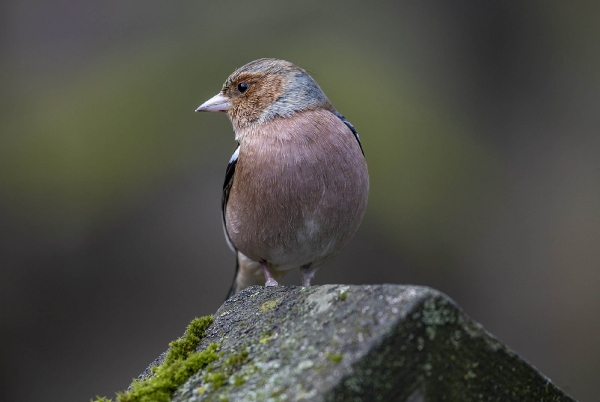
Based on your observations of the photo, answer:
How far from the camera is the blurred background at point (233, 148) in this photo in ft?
25.1

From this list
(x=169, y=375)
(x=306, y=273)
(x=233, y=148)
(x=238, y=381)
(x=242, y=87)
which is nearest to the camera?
(x=238, y=381)

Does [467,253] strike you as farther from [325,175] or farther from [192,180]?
[325,175]

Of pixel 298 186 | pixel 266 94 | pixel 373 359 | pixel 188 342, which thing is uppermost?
pixel 266 94

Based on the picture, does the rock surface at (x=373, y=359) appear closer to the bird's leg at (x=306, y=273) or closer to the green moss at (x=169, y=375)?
the green moss at (x=169, y=375)

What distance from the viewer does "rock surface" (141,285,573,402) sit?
1995 millimetres

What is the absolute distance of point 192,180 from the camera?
25.6 feet

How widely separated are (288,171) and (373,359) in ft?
7.85

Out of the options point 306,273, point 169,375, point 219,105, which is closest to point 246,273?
point 306,273

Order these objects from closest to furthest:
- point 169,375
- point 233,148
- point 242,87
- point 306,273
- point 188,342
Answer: point 169,375
point 188,342
point 242,87
point 306,273
point 233,148

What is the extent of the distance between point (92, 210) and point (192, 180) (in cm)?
120

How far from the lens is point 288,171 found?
4.27 meters

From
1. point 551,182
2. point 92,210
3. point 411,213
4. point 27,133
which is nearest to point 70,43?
point 27,133

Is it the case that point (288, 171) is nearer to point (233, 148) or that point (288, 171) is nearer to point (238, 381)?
point (238, 381)

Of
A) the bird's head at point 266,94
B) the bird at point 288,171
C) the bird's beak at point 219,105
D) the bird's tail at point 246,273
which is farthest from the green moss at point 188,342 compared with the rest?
the bird's tail at point 246,273
